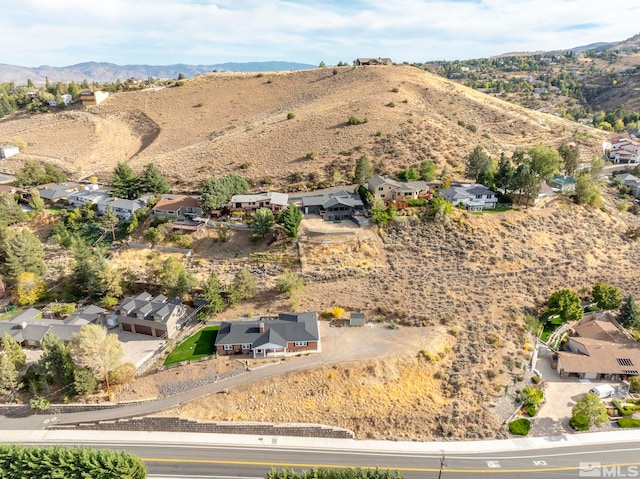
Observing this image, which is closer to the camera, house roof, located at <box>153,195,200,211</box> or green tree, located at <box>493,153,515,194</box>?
green tree, located at <box>493,153,515,194</box>

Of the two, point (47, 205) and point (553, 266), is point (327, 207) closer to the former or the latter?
point (553, 266)

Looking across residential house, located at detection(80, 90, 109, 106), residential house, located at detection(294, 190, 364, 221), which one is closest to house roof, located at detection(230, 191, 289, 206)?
residential house, located at detection(294, 190, 364, 221)

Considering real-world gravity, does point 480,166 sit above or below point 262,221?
above

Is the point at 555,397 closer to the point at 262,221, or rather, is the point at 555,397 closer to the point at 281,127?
the point at 262,221

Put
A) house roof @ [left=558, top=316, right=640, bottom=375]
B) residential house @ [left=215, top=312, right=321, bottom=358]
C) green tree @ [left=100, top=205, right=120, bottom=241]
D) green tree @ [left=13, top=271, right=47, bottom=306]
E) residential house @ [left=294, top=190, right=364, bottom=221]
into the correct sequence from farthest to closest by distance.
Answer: green tree @ [left=100, top=205, right=120, bottom=241], residential house @ [left=294, top=190, right=364, bottom=221], green tree @ [left=13, top=271, right=47, bottom=306], house roof @ [left=558, top=316, right=640, bottom=375], residential house @ [left=215, top=312, right=321, bottom=358]

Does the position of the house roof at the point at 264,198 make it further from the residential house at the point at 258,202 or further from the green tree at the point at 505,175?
the green tree at the point at 505,175

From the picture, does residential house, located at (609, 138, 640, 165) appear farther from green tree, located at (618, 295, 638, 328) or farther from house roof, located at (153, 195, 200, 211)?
house roof, located at (153, 195, 200, 211)

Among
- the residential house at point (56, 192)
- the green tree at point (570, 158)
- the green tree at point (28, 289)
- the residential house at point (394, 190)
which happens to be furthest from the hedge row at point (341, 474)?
the green tree at point (570, 158)

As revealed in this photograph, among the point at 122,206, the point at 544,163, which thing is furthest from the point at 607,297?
the point at 122,206
